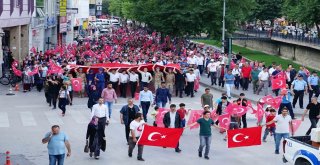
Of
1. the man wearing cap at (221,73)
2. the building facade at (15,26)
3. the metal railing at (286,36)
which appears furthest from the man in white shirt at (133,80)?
the metal railing at (286,36)

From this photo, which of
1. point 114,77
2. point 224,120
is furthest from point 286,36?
point 224,120

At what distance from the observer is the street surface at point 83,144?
18531 millimetres

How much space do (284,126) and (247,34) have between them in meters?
64.0

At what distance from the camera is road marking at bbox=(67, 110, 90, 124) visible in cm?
2495

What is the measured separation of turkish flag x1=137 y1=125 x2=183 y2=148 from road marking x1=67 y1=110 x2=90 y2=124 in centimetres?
692

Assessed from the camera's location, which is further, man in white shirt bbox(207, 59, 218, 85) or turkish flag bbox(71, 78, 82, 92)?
man in white shirt bbox(207, 59, 218, 85)

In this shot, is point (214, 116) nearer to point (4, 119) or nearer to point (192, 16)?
point (4, 119)

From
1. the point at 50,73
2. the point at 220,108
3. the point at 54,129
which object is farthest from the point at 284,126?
the point at 50,73

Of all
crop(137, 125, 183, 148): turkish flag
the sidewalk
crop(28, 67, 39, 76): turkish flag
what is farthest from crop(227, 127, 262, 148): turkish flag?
crop(28, 67, 39, 76): turkish flag

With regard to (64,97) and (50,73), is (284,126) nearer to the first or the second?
(64,97)

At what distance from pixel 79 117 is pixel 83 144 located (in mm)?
5310

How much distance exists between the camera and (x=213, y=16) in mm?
56125

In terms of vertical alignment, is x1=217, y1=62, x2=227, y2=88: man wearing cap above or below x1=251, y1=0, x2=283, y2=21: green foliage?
below

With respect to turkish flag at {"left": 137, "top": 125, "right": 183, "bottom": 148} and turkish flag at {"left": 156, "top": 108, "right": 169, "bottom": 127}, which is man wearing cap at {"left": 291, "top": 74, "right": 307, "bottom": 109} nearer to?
turkish flag at {"left": 156, "top": 108, "right": 169, "bottom": 127}
